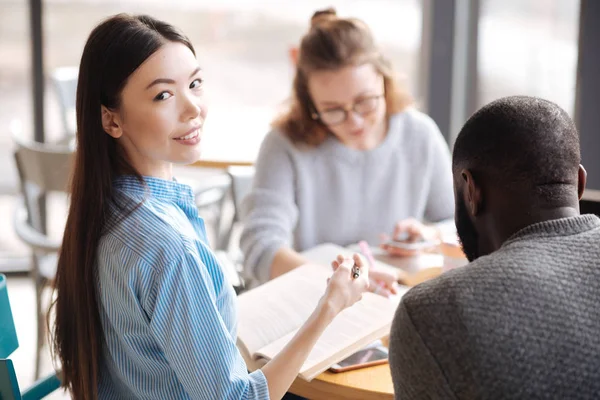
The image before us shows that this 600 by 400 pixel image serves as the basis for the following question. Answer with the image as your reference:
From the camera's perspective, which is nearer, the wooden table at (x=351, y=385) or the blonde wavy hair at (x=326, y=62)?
the wooden table at (x=351, y=385)

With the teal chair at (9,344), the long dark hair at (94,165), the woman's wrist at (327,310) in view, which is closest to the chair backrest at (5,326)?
the teal chair at (9,344)

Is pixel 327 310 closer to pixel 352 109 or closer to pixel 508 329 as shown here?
pixel 508 329

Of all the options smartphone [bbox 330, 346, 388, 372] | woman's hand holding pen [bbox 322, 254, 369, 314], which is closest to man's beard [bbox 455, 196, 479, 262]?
woman's hand holding pen [bbox 322, 254, 369, 314]

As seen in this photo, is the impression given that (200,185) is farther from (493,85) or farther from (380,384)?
(380,384)

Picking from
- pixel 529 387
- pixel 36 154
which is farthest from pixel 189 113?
pixel 36 154

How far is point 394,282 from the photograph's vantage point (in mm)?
1771

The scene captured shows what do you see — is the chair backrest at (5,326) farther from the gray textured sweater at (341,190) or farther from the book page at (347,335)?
the gray textured sweater at (341,190)

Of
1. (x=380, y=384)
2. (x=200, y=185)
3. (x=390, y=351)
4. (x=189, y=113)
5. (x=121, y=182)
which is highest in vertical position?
(x=189, y=113)

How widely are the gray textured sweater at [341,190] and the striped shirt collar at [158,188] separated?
0.69 m

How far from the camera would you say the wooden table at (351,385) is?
4.74 ft

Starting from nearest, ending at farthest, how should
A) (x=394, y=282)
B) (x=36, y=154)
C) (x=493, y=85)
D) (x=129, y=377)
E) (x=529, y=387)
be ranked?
(x=529, y=387)
(x=129, y=377)
(x=394, y=282)
(x=36, y=154)
(x=493, y=85)

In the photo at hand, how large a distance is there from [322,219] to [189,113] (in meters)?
1.01

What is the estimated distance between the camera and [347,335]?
1.55 m

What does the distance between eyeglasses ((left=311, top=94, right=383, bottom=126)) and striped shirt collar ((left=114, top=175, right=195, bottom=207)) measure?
78cm
